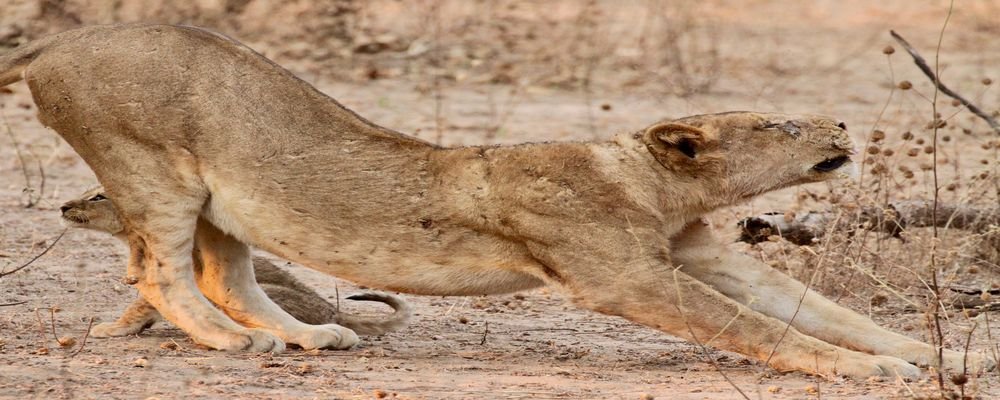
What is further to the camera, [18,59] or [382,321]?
[382,321]

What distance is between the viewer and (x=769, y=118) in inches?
231

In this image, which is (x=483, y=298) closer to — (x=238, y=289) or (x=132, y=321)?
(x=238, y=289)

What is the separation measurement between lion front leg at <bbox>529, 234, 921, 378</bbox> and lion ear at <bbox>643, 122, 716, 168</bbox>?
0.38 metres

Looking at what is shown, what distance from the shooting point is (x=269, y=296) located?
6684 mm

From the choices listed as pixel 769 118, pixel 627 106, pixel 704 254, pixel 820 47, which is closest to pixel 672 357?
pixel 704 254

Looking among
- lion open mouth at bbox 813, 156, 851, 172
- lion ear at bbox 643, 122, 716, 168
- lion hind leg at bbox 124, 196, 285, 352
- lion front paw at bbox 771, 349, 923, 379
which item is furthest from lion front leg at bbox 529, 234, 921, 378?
lion hind leg at bbox 124, 196, 285, 352

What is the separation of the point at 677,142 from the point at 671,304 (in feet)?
2.00

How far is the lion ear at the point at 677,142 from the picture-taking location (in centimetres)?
580

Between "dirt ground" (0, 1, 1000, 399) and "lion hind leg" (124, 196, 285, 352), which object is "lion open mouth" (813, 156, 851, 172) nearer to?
"dirt ground" (0, 1, 1000, 399)

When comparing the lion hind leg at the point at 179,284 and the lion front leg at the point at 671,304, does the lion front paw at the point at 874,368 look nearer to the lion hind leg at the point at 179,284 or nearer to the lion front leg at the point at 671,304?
the lion front leg at the point at 671,304

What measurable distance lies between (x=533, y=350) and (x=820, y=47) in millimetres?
10448

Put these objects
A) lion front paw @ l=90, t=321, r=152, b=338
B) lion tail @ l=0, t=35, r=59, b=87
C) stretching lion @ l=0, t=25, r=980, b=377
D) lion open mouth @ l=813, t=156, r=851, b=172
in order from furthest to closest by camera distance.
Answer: lion front paw @ l=90, t=321, r=152, b=338 → lion tail @ l=0, t=35, r=59, b=87 → lion open mouth @ l=813, t=156, r=851, b=172 → stretching lion @ l=0, t=25, r=980, b=377

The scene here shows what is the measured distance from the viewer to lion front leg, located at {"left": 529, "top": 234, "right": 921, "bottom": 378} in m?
5.48

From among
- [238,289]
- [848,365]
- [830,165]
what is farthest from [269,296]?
[848,365]
